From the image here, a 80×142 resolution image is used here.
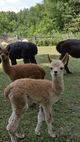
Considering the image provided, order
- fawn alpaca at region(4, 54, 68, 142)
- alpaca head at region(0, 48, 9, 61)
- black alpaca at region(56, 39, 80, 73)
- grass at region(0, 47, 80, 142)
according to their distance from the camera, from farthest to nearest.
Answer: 1. black alpaca at region(56, 39, 80, 73)
2. alpaca head at region(0, 48, 9, 61)
3. grass at region(0, 47, 80, 142)
4. fawn alpaca at region(4, 54, 68, 142)

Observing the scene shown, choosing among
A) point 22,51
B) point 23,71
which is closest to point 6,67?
point 23,71

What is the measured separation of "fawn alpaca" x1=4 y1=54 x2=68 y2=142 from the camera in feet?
11.6

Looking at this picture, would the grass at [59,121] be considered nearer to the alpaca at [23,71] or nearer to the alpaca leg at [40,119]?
the alpaca leg at [40,119]

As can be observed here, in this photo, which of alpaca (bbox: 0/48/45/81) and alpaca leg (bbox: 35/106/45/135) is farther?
alpaca (bbox: 0/48/45/81)

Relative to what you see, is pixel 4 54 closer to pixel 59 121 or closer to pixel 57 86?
pixel 59 121

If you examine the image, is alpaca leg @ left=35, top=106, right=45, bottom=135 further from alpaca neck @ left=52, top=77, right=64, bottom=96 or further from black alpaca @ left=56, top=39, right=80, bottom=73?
black alpaca @ left=56, top=39, right=80, bottom=73

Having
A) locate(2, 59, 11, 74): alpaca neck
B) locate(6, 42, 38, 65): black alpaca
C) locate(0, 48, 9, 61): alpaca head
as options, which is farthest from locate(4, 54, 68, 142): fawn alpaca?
locate(6, 42, 38, 65): black alpaca

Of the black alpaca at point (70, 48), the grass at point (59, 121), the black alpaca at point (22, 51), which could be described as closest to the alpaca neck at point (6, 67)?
the grass at point (59, 121)

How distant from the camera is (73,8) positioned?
135ft

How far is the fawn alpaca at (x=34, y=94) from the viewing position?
11.6ft

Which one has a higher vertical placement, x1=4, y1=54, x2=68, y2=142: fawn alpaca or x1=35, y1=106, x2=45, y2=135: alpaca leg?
x1=4, y1=54, x2=68, y2=142: fawn alpaca

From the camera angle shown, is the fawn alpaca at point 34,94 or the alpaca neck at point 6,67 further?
the alpaca neck at point 6,67

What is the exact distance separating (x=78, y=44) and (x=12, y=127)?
650 cm

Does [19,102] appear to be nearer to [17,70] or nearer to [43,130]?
[43,130]
